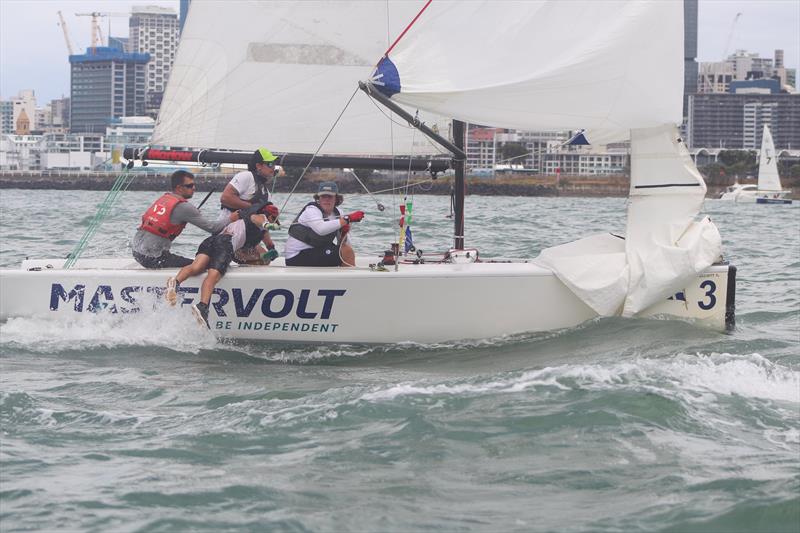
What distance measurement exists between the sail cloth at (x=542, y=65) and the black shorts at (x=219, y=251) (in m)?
1.47

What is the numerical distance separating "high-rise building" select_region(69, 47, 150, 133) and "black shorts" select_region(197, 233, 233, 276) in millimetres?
175449

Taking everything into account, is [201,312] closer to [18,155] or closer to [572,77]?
→ [572,77]

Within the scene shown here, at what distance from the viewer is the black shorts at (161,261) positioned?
8.02 meters

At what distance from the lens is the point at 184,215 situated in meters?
7.88

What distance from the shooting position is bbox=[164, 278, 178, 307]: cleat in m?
7.61

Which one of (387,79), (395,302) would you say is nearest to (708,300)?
(395,302)

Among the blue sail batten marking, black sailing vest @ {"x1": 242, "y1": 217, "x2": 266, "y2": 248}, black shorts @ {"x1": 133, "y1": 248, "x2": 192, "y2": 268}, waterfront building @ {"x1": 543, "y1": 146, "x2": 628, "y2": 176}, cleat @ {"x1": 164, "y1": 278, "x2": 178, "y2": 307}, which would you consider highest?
waterfront building @ {"x1": 543, "y1": 146, "x2": 628, "y2": 176}

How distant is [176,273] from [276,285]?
2.38ft

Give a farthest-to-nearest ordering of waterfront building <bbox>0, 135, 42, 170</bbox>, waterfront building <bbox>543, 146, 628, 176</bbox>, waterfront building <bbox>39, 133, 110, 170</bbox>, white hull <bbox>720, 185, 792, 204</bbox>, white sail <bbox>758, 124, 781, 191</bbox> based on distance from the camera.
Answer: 1. waterfront building <bbox>0, 135, 42, 170</bbox>
2. waterfront building <bbox>39, 133, 110, 170</bbox>
3. waterfront building <bbox>543, 146, 628, 176</bbox>
4. white sail <bbox>758, 124, 781, 191</bbox>
5. white hull <bbox>720, 185, 792, 204</bbox>

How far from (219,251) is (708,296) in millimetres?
3304

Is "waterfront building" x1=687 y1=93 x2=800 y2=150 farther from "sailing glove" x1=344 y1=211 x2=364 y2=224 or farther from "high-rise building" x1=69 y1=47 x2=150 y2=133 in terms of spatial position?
"sailing glove" x1=344 y1=211 x2=364 y2=224

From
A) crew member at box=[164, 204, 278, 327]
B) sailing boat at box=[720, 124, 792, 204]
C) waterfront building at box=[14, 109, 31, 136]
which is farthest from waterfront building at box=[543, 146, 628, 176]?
crew member at box=[164, 204, 278, 327]

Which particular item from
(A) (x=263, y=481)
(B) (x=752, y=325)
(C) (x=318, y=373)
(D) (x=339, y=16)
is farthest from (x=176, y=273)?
(B) (x=752, y=325)

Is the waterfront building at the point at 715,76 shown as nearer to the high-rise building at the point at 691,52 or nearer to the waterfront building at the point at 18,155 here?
the high-rise building at the point at 691,52
